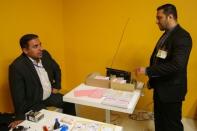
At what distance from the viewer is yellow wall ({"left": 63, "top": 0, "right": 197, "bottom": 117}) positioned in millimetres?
2801

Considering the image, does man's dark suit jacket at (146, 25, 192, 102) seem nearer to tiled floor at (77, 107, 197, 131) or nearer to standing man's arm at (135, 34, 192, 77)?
standing man's arm at (135, 34, 192, 77)

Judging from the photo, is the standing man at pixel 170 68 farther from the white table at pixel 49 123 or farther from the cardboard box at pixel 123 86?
the white table at pixel 49 123

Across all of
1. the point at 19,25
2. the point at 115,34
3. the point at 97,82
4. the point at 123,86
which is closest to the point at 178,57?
the point at 123,86

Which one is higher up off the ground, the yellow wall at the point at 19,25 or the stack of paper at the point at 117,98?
the yellow wall at the point at 19,25

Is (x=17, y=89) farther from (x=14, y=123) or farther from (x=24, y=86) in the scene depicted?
(x=14, y=123)

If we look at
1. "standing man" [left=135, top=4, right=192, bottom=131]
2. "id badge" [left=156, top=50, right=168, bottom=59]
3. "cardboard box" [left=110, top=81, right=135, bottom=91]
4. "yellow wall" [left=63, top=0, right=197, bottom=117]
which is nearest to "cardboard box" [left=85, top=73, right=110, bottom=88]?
"cardboard box" [left=110, top=81, right=135, bottom=91]

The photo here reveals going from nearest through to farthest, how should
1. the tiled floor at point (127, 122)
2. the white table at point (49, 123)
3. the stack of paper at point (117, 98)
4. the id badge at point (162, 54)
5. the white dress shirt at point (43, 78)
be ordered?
the white table at point (49, 123) → the stack of paper at point (117, 98) → the id badge at point (162, 54) → the white dress shirt at point (43, 78) → the tiled floor at point (127, 122)

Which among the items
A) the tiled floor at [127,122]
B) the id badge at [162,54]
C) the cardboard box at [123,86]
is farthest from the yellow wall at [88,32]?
the cardboard box at [123,86]

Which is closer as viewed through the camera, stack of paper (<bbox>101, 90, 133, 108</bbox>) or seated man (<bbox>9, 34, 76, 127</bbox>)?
stack of paper (<bbox>101, 90, 133, 108</bbox>)

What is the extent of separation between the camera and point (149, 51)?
9.65 ft

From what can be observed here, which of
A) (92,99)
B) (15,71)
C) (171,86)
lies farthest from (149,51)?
(15,71)

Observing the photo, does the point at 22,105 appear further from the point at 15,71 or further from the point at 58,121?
the point at 58,121

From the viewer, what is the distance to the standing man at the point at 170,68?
6.28 ft

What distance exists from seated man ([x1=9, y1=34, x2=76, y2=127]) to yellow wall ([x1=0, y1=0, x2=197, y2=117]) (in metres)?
0.37
